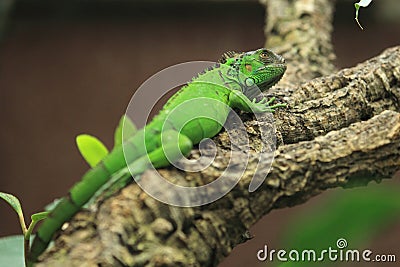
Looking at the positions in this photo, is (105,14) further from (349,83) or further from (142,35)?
(349,83)

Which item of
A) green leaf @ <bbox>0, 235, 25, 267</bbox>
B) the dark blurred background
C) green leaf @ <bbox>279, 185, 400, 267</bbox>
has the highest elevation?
the dark blurred background

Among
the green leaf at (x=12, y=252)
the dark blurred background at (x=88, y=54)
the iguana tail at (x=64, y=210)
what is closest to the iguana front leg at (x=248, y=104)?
the iguana tail at (x=64, y=210)

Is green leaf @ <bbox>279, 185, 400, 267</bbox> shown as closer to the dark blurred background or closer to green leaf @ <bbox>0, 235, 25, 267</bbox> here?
green leaf @ <bbox>0, 235, 25, 267</bbox>

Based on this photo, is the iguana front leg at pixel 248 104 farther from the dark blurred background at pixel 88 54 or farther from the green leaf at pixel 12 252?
the dark blurred background at pixel 88 54

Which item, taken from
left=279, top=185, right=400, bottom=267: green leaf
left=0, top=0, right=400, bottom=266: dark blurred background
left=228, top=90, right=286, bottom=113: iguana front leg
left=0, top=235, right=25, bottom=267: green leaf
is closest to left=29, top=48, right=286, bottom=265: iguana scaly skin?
left=228, top=90, right=286, bottom=113: iguana front leg

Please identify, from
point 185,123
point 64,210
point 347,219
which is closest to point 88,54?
point 185,123
